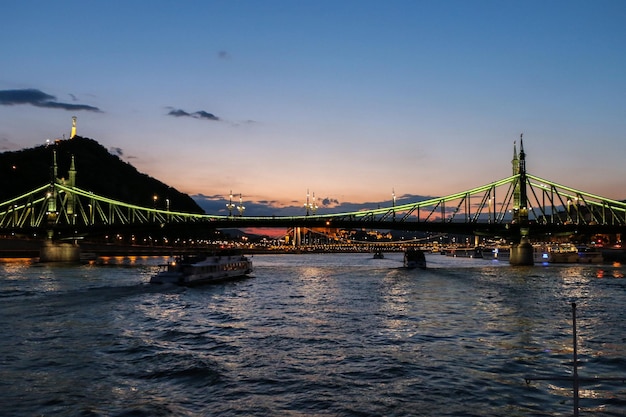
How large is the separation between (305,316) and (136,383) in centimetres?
1848

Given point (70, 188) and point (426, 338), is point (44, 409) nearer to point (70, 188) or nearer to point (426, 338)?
point (426, 338)

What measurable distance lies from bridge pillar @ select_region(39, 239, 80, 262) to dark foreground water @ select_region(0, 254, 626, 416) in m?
82.7

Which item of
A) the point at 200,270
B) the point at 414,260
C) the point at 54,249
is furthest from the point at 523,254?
the point at 54,249

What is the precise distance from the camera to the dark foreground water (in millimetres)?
15781

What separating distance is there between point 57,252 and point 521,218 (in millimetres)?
96726

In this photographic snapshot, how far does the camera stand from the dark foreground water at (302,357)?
51.8ft

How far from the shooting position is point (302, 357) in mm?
22125

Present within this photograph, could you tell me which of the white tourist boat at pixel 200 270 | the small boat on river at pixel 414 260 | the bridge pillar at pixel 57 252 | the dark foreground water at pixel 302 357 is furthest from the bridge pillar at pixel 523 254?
the bridge pillar at pixel 57 252

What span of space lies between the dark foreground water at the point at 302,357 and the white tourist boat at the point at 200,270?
18447 mm

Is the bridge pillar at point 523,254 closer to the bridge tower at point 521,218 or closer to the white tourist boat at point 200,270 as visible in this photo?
the bridge tower at point 521,218

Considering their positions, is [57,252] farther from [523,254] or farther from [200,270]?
[523,254]

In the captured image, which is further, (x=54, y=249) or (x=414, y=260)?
(x=54, y=249)

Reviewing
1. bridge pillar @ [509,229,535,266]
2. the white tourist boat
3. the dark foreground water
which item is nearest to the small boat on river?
bridge pillar @ [509,229,535,266]

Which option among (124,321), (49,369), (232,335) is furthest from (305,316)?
(49,369)
